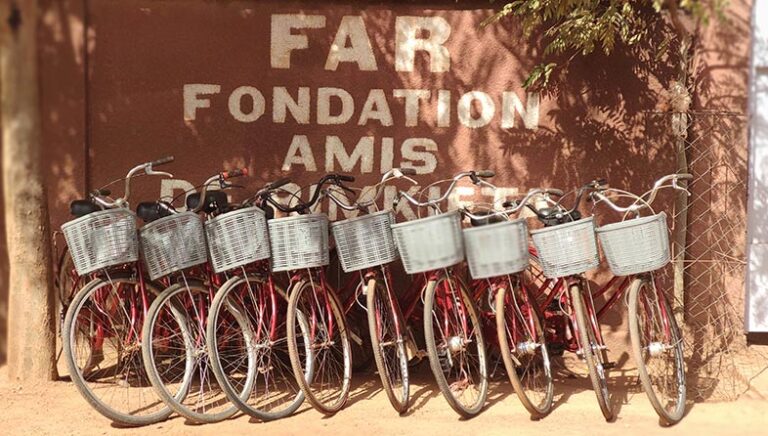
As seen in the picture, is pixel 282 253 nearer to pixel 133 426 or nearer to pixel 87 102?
pixel 133 426

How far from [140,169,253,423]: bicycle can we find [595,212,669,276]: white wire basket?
224 centimetres

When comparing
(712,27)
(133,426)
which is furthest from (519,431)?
(712,27)

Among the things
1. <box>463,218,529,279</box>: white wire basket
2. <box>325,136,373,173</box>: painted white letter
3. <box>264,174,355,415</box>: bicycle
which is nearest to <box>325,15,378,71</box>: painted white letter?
<box>325,136,373,173</box>: painted white letter

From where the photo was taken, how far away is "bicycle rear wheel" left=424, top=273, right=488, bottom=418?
17.3 ft

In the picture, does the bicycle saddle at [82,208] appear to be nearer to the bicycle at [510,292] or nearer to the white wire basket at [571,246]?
the bicycle at [510,292]

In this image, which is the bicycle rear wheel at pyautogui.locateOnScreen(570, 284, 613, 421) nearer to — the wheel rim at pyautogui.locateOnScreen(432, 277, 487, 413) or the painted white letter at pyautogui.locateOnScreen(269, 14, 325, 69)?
the wheel rim at pyautogui.locateOnScreen(432, 277, 487, 413)

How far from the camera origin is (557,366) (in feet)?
21.2

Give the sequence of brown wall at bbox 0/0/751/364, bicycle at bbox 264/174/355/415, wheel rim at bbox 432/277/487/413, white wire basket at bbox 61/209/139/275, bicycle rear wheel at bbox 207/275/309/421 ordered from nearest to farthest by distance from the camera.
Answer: white wire basket at bbox 61/209/139/275, bicycle rear wheel at bbox 207/275/309/421, bicycle at bbox 264/174/355/415, wheel rim at bbox 432/277/487/413, brown wall at bbox 0/0/751/364

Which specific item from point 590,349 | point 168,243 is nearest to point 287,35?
point 168,243

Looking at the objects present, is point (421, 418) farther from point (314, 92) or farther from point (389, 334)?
point (314, 92)

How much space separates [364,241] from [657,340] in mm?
1898

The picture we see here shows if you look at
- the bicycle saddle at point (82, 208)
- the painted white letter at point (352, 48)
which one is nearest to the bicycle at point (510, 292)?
the painted white letter at point (352, 48)

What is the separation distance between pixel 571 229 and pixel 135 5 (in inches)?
132

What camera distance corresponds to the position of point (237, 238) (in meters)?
5.33
